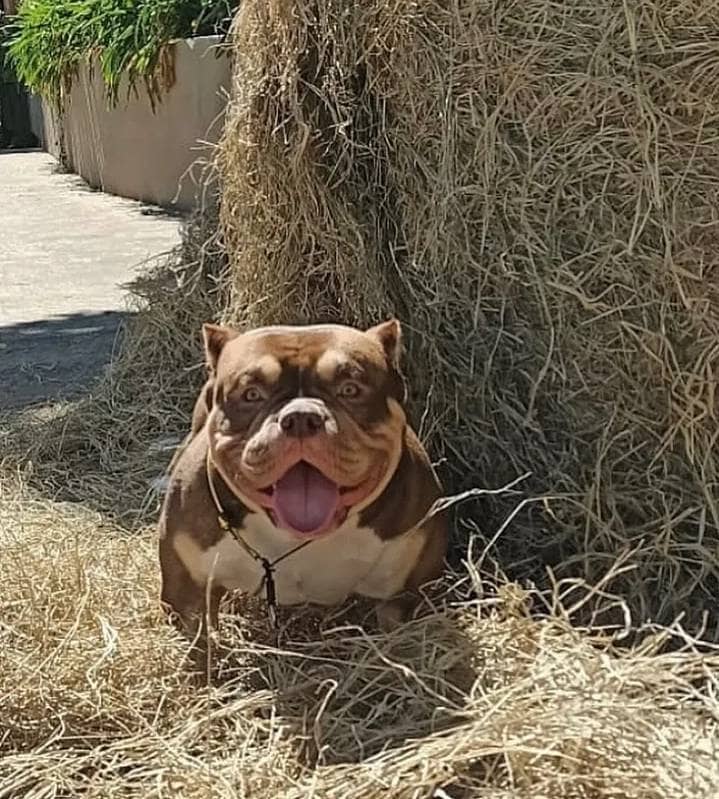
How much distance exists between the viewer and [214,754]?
92.0 inches

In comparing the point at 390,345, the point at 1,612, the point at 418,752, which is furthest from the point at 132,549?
the point at 418,752

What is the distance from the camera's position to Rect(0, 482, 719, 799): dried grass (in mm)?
2160

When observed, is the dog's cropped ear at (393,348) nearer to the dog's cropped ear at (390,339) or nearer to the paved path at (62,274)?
the dog's cropped ear at (390,339)

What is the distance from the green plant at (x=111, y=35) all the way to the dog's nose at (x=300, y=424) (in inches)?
254

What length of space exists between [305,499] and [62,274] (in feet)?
19.2

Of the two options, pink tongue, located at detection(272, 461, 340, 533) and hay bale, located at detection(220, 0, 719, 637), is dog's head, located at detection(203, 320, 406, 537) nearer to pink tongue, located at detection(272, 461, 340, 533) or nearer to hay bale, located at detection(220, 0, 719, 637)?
pink tongue, located at detection(272, 461, 340, 533)

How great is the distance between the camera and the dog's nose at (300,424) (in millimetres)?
2393

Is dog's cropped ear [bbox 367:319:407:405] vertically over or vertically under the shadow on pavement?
over

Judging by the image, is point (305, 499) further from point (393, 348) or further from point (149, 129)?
point (149, 129)

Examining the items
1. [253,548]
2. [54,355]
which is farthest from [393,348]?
[54,355]

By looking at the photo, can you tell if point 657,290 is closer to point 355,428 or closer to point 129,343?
point 355,428

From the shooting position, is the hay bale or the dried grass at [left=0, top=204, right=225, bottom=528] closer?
the hay bale

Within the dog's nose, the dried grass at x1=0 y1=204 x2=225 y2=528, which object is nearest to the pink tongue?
the dog's nose

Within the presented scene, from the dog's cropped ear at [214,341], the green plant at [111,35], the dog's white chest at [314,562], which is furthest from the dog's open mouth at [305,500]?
the green plant at [111,35]
